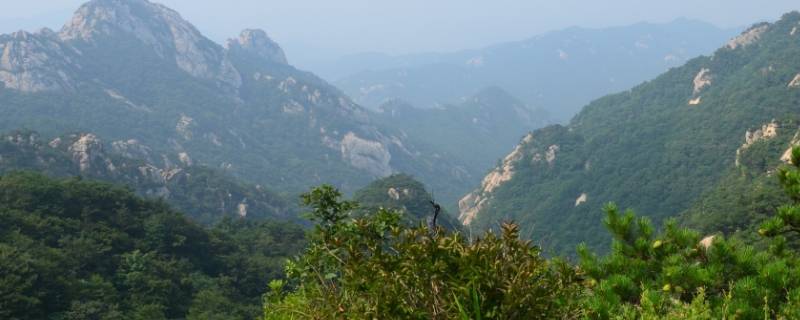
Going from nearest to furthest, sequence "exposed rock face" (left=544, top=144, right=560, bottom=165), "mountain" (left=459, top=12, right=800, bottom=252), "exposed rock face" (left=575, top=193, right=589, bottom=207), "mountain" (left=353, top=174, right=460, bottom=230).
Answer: "mountain" (left=459, top=12, right=800, bottom=252)
"mountain" (left=353, top=174, right=460, bottom=230)
"exposed rock face" (left=575, top=193, right=589, bottom=207)
"exposed rock face" (left=544, top=144, right=560, bottom=165)

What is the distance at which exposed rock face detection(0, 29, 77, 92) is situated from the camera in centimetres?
14500

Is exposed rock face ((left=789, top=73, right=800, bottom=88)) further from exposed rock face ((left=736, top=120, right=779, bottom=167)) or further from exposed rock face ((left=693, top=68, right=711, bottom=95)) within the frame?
exposed rock face ((left=693, top=68, right=711, bottom=95))

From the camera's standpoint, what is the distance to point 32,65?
14875cm

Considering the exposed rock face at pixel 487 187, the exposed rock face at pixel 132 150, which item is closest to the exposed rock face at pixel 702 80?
the exposed rock face at pixel 487 187

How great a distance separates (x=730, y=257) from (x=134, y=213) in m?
49.7

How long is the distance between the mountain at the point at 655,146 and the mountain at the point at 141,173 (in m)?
39.6

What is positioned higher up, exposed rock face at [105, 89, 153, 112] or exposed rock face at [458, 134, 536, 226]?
exposed rock face at [105, 89, 153, 112]

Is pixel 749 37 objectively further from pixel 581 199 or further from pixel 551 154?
pixel 581 199

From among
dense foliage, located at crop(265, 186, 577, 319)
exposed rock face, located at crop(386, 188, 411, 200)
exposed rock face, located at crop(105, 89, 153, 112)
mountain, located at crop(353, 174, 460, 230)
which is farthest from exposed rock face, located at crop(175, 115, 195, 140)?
dense foliage, located at crop(265, 186, 577, 319)

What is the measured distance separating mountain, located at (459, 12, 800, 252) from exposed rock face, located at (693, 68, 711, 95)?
27 cm

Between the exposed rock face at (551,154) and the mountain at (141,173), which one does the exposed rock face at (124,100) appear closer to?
the mountain at (141,173)

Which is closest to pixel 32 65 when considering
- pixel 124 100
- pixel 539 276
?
pixel 124 100

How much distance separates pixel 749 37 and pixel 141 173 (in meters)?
130

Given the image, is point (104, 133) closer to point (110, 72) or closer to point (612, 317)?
point (110, 72)
